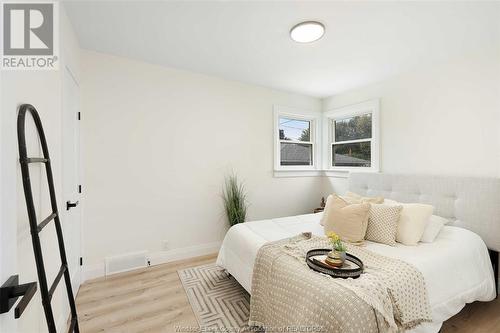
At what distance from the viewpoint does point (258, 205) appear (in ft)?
12.2

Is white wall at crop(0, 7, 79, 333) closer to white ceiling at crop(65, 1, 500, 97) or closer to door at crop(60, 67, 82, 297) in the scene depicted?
door at crop(60, 67, 82, 297)

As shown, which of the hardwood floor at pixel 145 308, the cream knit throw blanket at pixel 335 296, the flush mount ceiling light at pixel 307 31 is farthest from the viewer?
the flush mount ceiling light at pixel 307 31

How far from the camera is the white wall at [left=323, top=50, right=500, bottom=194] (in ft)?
7.80

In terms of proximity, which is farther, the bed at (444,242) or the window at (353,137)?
the window at (353,137)

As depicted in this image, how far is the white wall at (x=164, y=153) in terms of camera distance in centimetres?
261

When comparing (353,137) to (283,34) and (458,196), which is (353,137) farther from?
(283,34)

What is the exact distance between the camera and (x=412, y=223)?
6.96 feet

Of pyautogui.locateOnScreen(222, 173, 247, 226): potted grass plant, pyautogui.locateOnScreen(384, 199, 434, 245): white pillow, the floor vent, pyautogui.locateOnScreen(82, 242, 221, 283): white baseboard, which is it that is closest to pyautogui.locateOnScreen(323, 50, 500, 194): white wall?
pyautogui.locateOnScreen(384, 199, 434, 245): white pillow

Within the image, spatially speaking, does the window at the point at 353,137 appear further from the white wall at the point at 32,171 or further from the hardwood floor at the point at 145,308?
the white wall at the point at 32,171

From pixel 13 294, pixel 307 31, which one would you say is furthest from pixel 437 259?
pixel 13 294

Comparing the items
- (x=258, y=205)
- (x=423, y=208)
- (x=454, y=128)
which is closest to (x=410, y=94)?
(x=454, y=128)

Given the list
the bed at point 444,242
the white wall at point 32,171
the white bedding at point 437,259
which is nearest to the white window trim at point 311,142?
the bed at point 444,242

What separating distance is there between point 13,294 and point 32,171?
2.72ft

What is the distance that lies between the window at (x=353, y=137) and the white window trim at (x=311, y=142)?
0.18m
